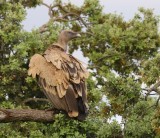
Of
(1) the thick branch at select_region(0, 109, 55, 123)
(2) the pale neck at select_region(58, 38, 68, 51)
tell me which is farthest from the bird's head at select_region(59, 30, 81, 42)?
(1) the thick branch at select_region(0, 109, 55, 123)

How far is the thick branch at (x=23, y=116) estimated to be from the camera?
9844mm

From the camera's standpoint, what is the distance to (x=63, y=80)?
10789 mm

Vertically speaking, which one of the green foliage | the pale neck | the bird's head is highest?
the green foliage

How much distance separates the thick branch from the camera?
9844mm

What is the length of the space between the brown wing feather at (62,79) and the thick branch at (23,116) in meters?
0.46

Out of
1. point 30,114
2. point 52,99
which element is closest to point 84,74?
point 52,99

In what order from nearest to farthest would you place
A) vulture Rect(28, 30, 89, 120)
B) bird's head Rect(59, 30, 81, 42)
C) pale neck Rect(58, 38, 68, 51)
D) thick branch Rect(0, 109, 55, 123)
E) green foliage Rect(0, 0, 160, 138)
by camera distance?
1. thick branch Rect(0, 109, 55, 123)
2. vulture Rect(28, 30, 89, 120)
3. pale neck Rect(58, 38, 68, 51)
4. bird's head Rect(59, 30, 81, 42)
5. green foliage Rect(0, 0, 160, 138)

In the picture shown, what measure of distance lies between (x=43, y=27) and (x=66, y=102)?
15345 mm

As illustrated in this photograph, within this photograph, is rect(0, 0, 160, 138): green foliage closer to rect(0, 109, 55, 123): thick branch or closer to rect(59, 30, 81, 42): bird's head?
rect(59, 30, 81, 42): bird's head

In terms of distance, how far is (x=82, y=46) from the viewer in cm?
2564

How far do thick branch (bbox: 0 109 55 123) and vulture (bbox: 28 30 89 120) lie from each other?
46 centimetres

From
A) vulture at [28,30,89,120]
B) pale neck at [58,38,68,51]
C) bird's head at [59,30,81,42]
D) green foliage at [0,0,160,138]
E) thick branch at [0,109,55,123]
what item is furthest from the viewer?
green foliage at [0,0,160,138]

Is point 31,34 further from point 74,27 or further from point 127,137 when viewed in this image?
point 127,137

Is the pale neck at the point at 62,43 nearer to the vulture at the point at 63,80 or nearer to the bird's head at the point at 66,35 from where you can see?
the bird's head at the point at 66,35
